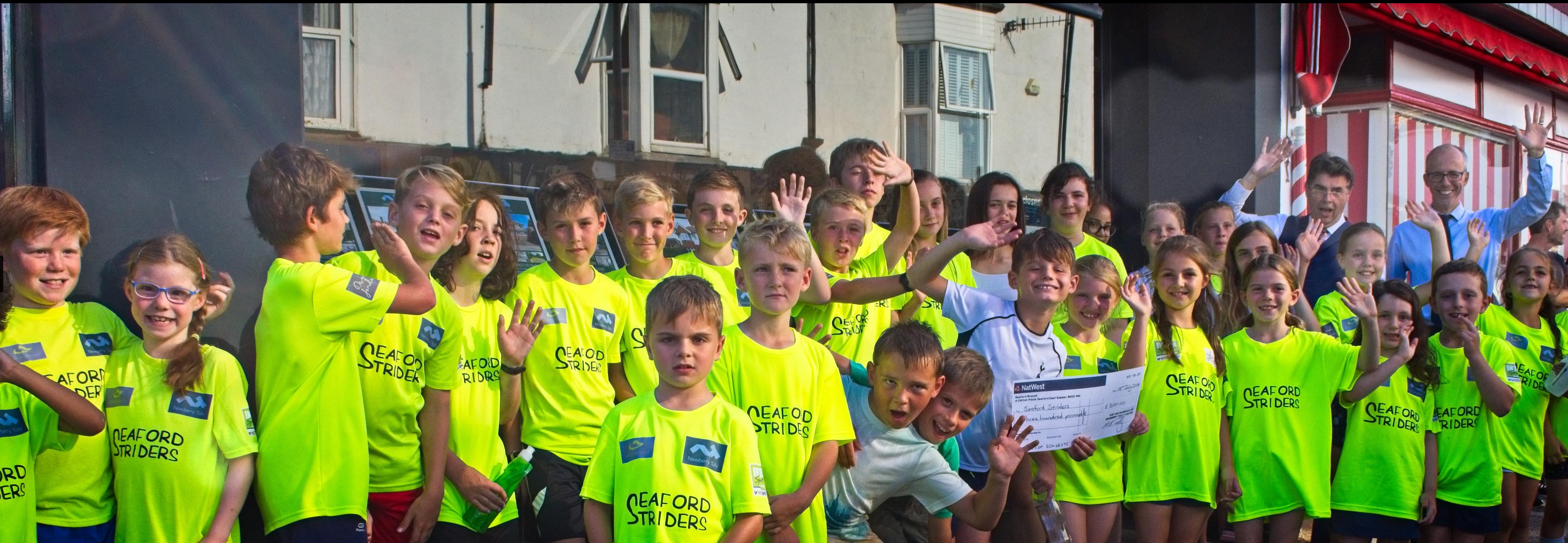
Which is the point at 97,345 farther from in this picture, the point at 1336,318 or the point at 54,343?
the point at 1336,318

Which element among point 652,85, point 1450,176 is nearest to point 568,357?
point 652,85

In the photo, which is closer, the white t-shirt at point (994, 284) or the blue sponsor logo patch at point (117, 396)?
the blue sponsor logo patch at point (117, 396)

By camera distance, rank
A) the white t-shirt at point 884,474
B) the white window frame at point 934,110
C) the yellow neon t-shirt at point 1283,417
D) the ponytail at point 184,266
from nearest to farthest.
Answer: the ponytail at point 184,266 → the white t-shirt at point 884,474 → the yellow neon t-shirt at point 1283,417 → the white window frame at point 934,110

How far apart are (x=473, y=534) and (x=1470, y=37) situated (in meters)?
8.46

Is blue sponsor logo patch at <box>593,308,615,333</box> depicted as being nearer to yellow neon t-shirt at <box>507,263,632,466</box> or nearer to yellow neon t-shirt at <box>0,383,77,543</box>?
yellow neon t-shirt at <box>507,263,632,466</box>

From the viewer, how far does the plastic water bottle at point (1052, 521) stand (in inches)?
173

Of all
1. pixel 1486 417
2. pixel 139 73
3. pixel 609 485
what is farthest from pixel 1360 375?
pixel 139 73

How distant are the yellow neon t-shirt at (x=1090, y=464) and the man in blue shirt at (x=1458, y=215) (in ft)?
10.5

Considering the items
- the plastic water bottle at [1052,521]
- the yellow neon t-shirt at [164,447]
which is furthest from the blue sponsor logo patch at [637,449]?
the plastic water bottle at [1052,521]

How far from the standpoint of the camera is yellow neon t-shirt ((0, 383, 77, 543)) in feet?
10.6

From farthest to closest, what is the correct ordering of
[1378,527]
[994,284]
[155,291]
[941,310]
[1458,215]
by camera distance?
1. [1458,215]
2. [1378,527]
3. [994,284]
4. [941,310]
5. [155,291]

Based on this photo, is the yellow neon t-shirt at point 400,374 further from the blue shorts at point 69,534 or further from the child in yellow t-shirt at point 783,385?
the child in yellow t-shirt at point 783,385

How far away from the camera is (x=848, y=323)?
183 inches

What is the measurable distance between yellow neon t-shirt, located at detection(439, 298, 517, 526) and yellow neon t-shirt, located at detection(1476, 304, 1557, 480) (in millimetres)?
4505
